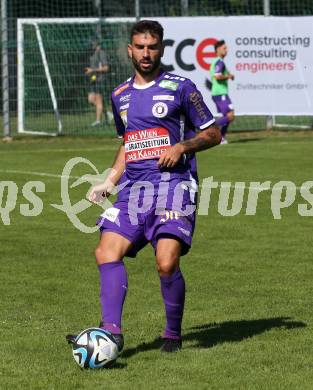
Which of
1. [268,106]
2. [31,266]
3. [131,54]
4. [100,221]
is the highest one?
[131,54]

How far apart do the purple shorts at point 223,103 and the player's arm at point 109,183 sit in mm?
17035

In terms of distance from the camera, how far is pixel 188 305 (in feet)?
28.5

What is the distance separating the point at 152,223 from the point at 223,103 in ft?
57.9

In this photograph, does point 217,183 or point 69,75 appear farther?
point 69,75

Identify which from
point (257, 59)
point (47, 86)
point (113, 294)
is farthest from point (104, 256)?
point (47, 86)

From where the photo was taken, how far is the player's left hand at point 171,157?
674cm

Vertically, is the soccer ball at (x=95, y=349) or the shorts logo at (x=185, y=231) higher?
the shorts logo at (x=185, y=231)

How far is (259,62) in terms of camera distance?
26438 millimetres

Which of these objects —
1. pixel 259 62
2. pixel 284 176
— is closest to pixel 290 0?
pixel 259 62

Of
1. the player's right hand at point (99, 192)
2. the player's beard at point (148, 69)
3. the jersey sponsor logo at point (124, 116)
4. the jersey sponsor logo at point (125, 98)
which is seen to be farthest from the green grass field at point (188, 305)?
the player's beard at point (148, 69)

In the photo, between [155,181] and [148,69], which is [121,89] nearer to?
[148,69]

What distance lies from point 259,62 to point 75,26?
4975 millimetres

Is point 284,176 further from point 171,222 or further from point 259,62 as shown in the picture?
point 171,222

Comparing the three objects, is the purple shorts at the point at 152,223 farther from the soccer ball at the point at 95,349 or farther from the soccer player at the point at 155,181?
the soccer ball at the point at 95,349
